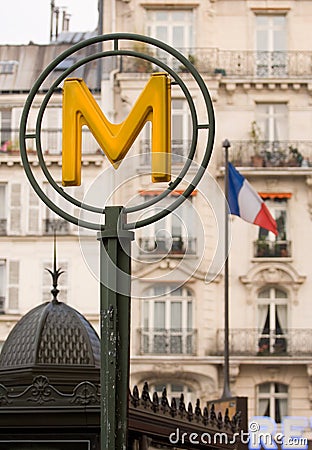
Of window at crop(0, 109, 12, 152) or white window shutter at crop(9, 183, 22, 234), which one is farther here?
window at crop(0, 109, 12, 152)

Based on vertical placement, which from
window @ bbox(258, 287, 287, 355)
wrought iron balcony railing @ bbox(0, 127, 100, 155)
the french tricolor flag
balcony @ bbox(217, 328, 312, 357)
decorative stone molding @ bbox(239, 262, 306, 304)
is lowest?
balcony @ bbox(217, 328, 312, 357)

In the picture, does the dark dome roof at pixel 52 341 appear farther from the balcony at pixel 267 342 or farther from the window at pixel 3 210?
the window at pixel 3 210

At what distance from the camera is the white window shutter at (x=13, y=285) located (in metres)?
43.2

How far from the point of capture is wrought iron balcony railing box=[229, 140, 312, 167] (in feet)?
141

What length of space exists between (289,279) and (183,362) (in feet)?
13.5

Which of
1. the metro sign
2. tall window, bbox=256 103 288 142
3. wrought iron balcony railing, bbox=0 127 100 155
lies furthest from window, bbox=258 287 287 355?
the metro sign

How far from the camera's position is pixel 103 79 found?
4422 cm

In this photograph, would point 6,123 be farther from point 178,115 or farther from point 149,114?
point 149,114

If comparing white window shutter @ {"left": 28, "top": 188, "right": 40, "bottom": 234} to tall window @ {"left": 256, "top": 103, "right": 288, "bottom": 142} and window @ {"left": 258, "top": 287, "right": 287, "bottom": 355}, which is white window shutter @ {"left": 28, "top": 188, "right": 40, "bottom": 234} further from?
tall window @ {"left": 256, "top": 103, "right": 288, "bottom": 142}

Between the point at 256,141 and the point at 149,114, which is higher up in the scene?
the point at 256,141

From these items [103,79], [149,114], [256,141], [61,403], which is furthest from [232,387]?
[149,114]

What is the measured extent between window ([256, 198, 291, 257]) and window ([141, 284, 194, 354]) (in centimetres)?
267

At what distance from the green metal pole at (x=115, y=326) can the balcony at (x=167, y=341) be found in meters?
35.1

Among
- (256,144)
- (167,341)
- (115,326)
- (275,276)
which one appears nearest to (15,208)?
(167,341)
